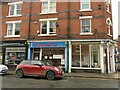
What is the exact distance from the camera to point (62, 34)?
→ 67.7 feet

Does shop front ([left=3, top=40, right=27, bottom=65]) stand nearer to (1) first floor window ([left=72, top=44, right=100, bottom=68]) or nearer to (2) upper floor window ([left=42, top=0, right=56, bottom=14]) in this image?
(2) upper floor window ([left=42, top=0, right=56, bottom=14])

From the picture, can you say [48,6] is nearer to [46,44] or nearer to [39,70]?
[46,44]

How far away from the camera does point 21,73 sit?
15.5 metres

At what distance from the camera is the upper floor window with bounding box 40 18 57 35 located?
21250 mm

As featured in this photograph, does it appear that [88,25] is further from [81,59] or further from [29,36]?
[29,36]

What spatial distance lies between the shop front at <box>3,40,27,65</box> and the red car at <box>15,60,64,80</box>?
19.4 feet

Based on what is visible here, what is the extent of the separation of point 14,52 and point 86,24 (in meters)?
9.53

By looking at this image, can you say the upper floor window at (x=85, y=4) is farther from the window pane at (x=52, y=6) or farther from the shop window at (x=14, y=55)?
the shop window at (x=14, y=55)

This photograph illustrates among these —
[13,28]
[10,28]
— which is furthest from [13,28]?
[10,28]

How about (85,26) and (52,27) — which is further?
(52,27)

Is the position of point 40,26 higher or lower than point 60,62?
higher

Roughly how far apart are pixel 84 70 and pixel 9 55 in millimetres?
9694

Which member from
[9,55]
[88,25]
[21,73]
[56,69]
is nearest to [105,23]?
[88,25]

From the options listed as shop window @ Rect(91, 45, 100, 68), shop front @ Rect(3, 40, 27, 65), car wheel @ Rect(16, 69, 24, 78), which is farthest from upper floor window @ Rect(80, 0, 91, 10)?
car wheel @ Rect(16, 69, 24, 78)
